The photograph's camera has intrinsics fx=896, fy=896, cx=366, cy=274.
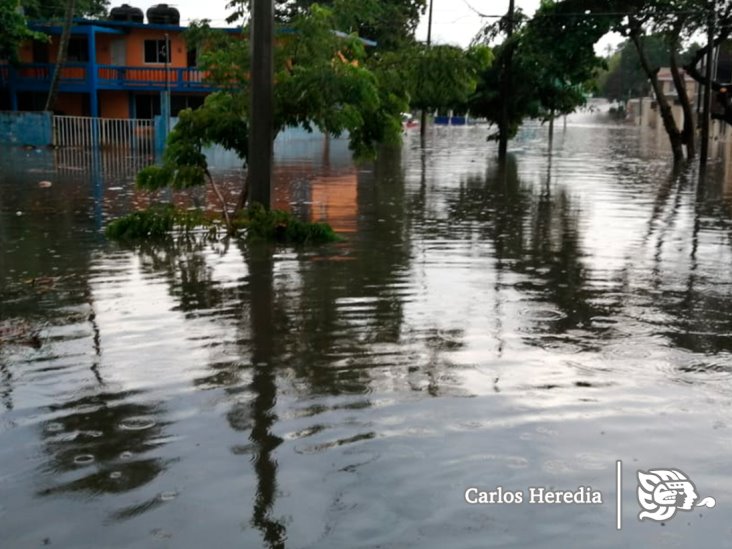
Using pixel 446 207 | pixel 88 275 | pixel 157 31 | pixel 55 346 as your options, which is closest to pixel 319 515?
pixel 55 346

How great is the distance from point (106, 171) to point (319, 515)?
871 inches

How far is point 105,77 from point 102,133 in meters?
7.97

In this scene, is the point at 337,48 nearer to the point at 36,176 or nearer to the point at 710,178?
the point at 36,176

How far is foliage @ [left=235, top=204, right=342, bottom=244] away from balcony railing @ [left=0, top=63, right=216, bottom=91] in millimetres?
30754

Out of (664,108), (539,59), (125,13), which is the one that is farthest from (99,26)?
(664,108)

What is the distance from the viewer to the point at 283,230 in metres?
12.7

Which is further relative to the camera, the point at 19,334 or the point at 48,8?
the point at 48,8

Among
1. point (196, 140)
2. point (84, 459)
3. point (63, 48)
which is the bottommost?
point (84, 459)

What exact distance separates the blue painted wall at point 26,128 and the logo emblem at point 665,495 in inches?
1376

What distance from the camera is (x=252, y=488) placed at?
15.2ft

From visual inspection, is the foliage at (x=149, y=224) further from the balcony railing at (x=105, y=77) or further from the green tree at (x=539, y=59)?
the balcony railing at (x=105, y=77)

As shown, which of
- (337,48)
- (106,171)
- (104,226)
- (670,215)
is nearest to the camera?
(337,48)

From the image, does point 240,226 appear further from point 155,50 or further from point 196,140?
point 155,50

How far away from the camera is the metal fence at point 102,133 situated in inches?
1399
